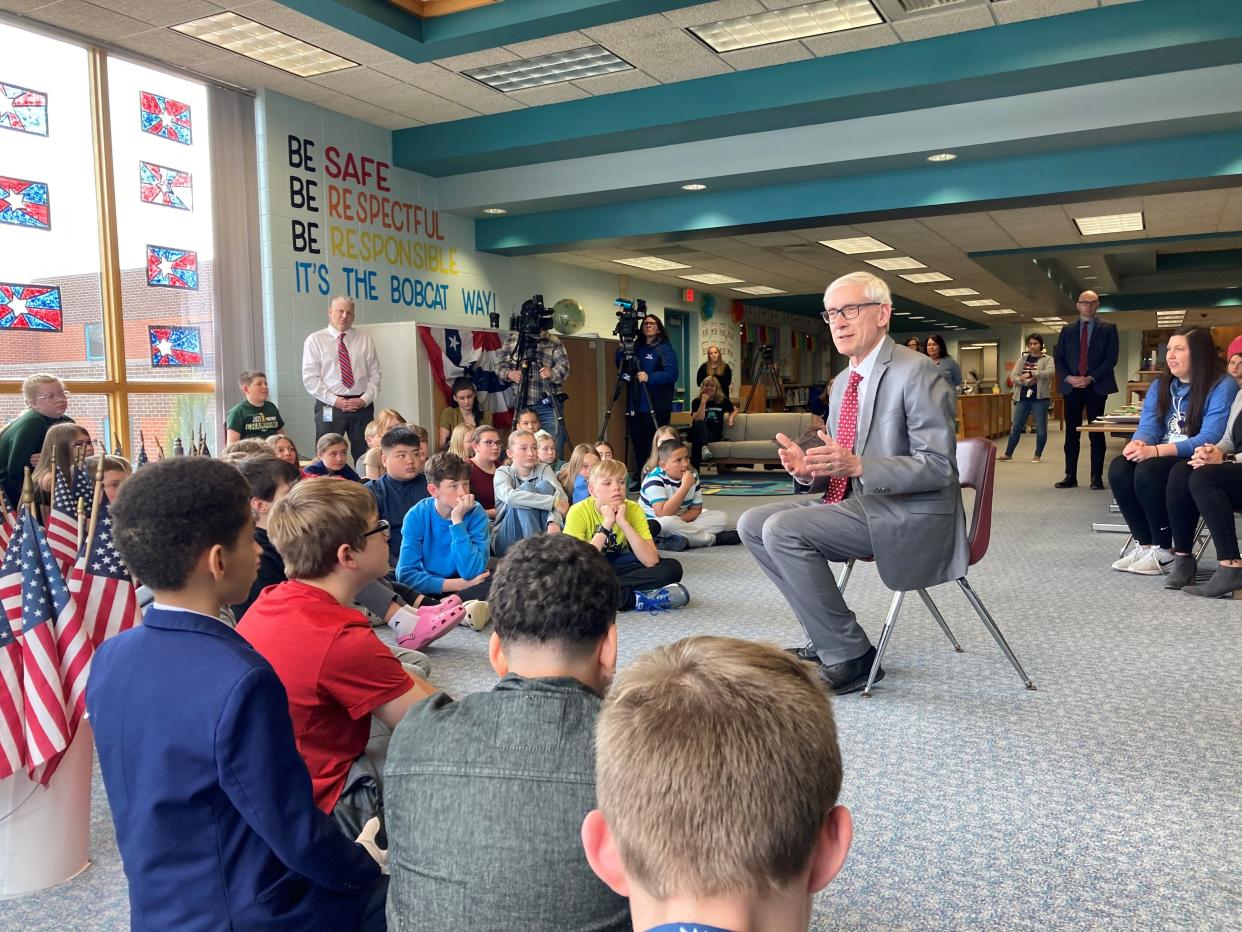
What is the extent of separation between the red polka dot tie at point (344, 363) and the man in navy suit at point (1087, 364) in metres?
5.61

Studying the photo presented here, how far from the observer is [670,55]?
18.5 ft

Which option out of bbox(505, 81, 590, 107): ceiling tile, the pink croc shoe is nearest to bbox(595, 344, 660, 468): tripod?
bbox(505, 81, 590, 107): ceiling tile

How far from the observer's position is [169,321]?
19.2 ft

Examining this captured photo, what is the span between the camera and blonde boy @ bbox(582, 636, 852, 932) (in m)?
0.59

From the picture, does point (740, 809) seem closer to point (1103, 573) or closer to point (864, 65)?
point (1103, 573)

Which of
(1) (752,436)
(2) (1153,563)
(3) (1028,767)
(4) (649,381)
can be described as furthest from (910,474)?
(1) (752,436)

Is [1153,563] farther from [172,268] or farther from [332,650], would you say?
[172,268]

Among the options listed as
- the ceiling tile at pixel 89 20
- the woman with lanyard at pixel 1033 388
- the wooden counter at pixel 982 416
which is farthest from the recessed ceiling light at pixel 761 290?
the ceiling tile at pixel 89 20

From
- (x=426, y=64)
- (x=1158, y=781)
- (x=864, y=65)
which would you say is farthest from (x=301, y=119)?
(x=1158, y=781)

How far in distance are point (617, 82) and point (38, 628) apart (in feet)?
17.4

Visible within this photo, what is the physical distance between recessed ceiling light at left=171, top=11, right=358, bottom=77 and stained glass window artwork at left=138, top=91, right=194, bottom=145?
2.05 ft

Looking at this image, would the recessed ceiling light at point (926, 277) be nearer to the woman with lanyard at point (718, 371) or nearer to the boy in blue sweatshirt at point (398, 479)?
the woman with lanyard at point (718, 371)

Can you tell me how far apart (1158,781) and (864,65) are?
4714mm

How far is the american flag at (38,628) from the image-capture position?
177cm
